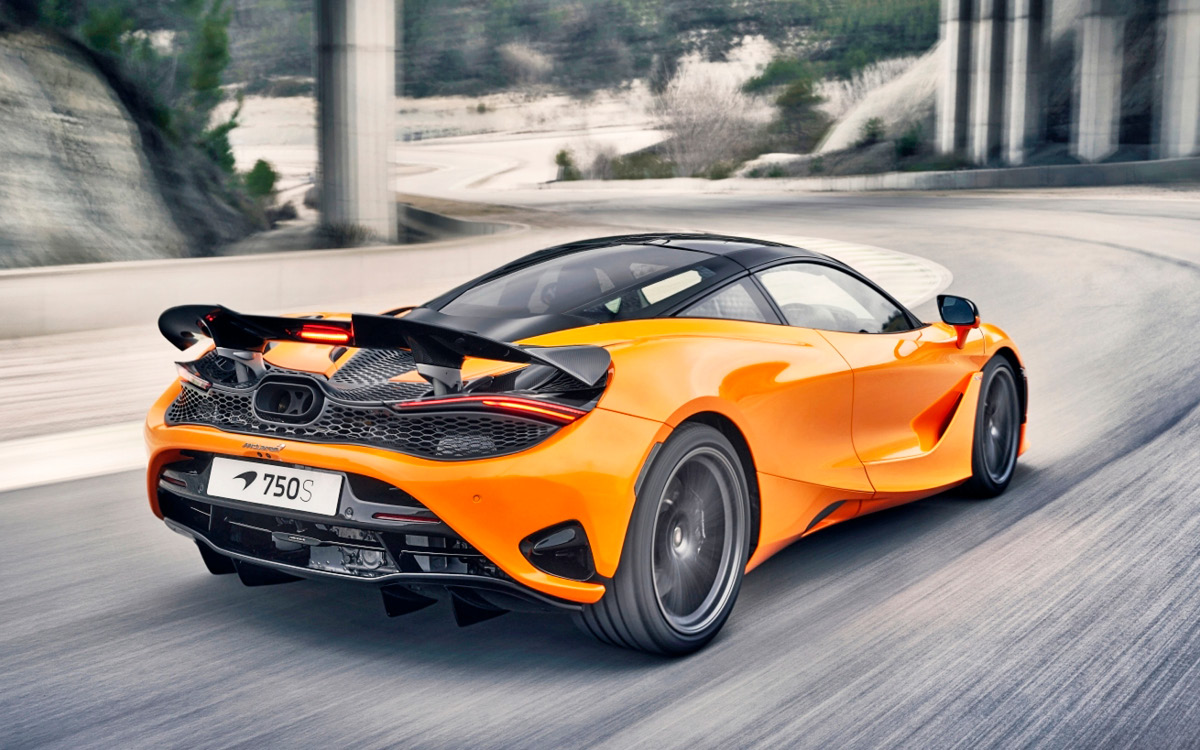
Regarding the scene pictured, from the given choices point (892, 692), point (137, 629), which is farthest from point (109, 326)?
point (892, 692)

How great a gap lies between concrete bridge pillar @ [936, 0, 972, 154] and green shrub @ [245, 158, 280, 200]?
33.7 metres

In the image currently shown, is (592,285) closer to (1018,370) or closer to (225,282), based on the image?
(1018,370)

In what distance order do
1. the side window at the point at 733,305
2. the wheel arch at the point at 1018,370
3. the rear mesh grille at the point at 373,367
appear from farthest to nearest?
the wheel arch at the point at 1018,370 → the side window at the point at 733,305 → the rear mesh grille at the point at 373,367

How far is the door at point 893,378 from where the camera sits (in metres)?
4.61

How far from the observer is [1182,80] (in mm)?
43594

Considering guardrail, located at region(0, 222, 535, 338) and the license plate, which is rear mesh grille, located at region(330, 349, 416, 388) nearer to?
the license plate

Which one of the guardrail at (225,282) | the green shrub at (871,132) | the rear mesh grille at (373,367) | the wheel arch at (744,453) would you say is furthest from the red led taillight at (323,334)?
the green shrub at (871,132)

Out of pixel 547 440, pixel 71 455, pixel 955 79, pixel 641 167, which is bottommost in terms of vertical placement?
pixel 71 455

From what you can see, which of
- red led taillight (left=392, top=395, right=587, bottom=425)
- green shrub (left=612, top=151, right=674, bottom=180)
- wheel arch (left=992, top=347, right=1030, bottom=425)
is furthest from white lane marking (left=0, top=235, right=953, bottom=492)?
green shrub (left=612, top=151, right=674, bottom=180)

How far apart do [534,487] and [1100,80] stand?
50.7 metres

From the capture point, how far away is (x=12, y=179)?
18.1 m

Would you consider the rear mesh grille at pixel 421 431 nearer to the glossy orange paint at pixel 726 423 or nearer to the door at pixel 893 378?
the glossy orange paint at pixel 726 423

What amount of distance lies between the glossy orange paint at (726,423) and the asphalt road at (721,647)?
31 centimetres

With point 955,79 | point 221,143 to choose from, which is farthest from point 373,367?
point 955,79
